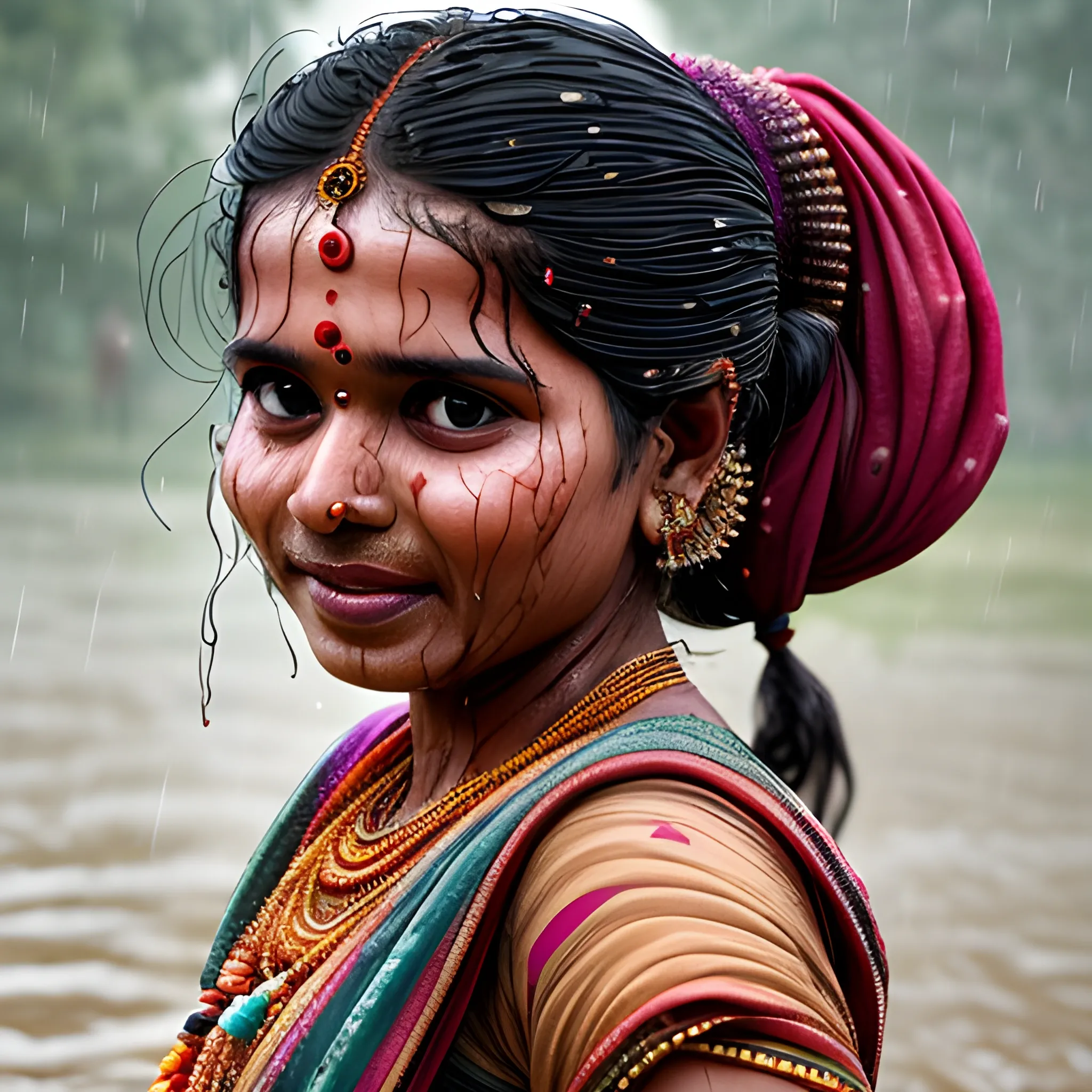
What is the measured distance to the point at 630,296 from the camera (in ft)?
4.28

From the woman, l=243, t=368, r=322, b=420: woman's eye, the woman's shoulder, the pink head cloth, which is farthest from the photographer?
the pink head cloth

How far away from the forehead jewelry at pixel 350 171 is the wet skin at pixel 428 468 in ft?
0.04

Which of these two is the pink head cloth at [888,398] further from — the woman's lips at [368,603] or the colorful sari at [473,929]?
the woman's lips at [368,603]

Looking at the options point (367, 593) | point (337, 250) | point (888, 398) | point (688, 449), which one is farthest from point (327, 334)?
point (888, 398)

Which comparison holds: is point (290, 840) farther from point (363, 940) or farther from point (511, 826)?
point (511, 826)

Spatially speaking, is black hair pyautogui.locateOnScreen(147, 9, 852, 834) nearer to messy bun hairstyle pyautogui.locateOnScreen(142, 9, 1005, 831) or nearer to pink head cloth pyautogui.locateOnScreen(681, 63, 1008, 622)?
messy bun hairstyle pyautogui.locateOnScreen(142, 9, 1005, 831)

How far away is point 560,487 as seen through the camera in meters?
1.29

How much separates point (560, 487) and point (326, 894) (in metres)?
0.59

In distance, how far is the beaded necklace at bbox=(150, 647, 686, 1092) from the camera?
1.42 meters

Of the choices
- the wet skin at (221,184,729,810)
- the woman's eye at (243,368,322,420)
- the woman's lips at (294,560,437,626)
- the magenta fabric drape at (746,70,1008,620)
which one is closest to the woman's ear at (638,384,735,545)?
the wet skin at (221,184,729,810)

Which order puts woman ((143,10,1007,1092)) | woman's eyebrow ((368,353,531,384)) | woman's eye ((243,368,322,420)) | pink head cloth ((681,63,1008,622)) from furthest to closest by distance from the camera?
pink head cloth ((681,63,1008,622)), woman's eye ((243,368,322,420)), woman's eyebrow ((368,353,531,384)), woman ((143,10,1007,1092))

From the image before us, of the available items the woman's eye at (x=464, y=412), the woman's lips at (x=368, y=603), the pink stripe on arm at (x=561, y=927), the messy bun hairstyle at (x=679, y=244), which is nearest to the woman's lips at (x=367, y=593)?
the woman's lips at (x=368, y=603)

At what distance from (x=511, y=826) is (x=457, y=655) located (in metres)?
0.19

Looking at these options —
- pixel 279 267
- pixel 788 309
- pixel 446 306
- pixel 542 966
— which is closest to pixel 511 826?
pixel 542 966
